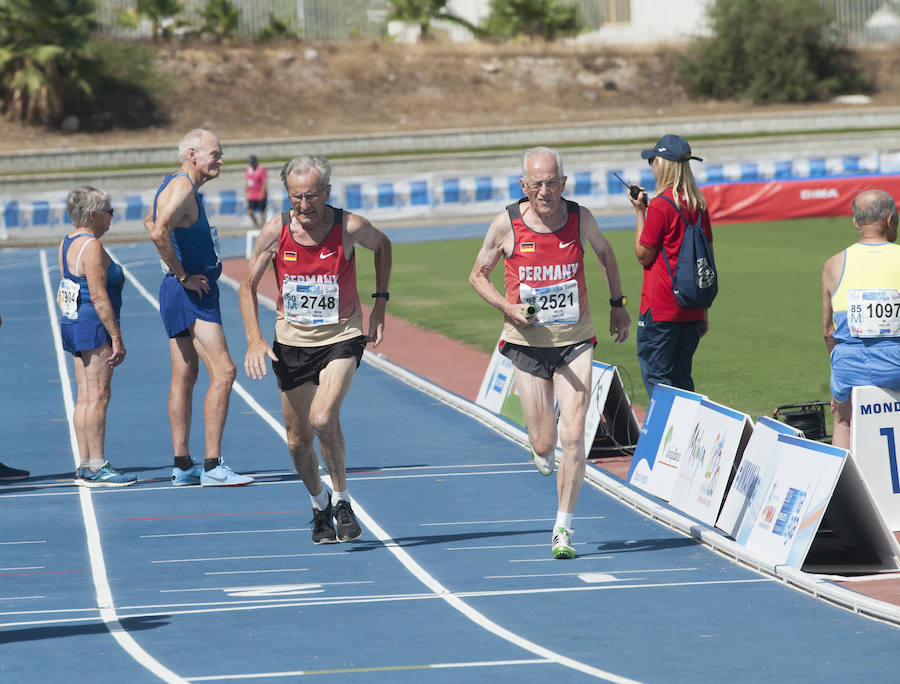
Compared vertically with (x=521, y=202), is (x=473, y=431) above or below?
below

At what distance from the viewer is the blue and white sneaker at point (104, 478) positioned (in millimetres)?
9758

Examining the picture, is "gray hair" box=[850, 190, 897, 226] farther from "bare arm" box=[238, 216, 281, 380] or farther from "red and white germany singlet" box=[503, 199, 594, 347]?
"bare arm" box=[238, 216, 281, 380]

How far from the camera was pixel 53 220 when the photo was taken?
3584 cm

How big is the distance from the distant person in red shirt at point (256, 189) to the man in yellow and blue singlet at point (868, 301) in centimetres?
2741

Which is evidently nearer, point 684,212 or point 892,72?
point 684,212

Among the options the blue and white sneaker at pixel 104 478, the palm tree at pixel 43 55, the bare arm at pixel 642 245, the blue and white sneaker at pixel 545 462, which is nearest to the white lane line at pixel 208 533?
the blue and white sneaker at pixel 545 462

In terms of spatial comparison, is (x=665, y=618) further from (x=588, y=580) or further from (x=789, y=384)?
(x=789, y=384)

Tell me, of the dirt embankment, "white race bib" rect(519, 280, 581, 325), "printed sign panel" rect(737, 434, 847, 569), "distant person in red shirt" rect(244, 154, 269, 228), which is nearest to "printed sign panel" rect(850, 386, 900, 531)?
"printed sign panel" rect(737, 434, 847, 569)

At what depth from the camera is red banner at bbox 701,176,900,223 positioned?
112 feet

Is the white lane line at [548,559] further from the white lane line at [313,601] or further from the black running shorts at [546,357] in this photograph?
the black running shorts at [546,357]

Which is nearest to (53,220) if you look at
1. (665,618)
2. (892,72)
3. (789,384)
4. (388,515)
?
(789,384)

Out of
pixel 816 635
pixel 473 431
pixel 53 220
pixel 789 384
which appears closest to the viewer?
pixel 816 635

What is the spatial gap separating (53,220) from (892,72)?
37837 mm

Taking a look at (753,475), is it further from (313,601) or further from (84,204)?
(84,204)
